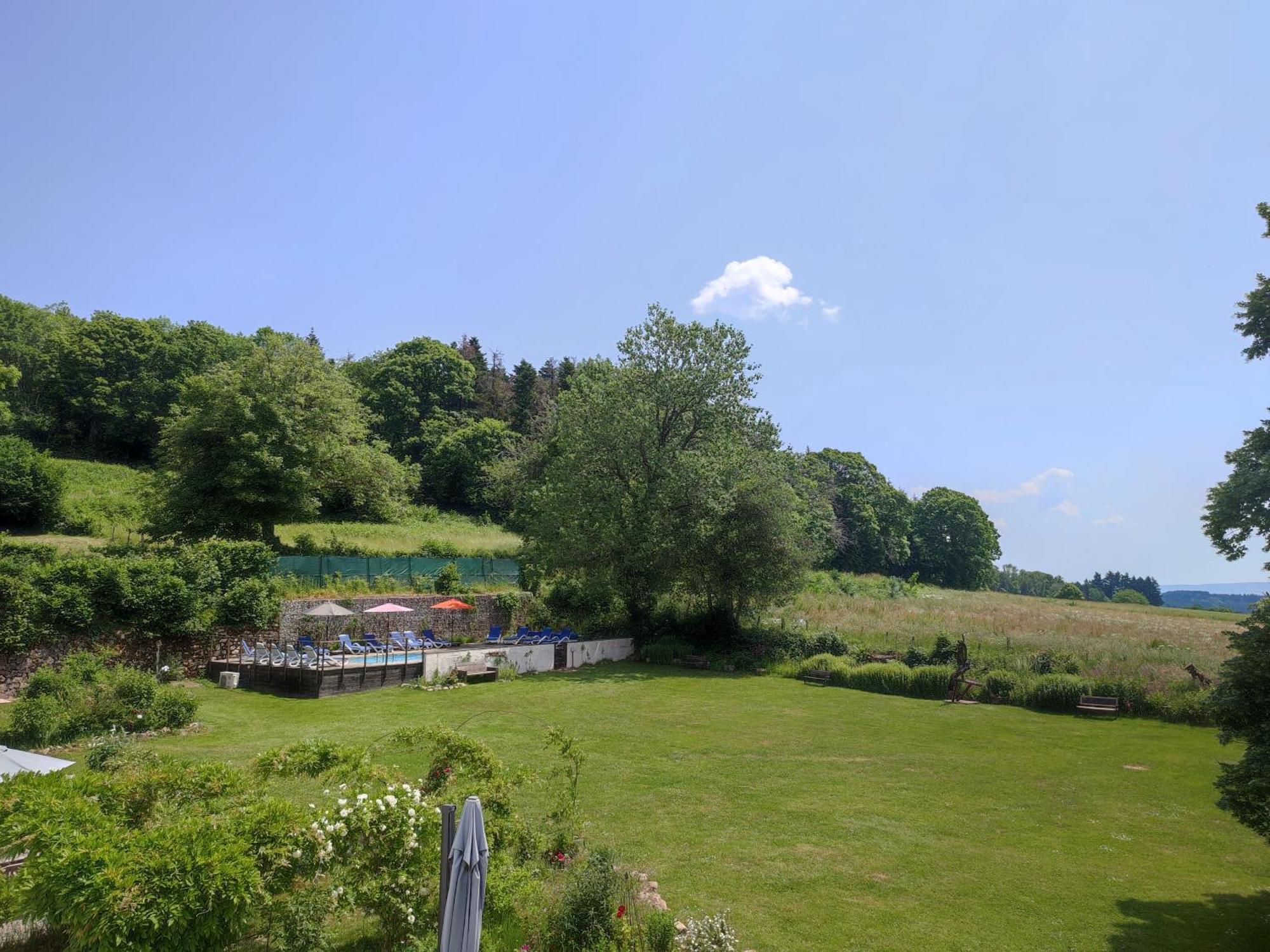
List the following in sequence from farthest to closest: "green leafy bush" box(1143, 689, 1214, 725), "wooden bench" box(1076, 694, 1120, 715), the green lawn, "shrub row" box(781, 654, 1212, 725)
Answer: "wooden bench" box(1076, 694, 1120, 715) < "shrub row" box(781, 654, 1212, 725) < "green leafy bush" box(1143, 689, 1214, 725) < the green lawn

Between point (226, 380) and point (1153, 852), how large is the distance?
36.3 m

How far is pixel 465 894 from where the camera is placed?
4250 millimetres

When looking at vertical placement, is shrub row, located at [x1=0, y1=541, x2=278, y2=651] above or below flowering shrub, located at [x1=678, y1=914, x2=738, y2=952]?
above

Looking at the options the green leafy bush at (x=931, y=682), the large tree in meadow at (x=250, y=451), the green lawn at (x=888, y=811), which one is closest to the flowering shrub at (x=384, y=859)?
the green lawn at (x=888, y=811)

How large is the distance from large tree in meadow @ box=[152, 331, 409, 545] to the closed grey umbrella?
96.3ft

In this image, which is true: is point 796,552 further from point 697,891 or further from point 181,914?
point 181,914

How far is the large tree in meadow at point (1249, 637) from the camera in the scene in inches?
264

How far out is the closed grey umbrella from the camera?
421cm

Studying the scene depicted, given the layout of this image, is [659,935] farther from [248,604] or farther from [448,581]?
[448,581]

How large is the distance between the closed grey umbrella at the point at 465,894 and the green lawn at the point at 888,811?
3.36 meters

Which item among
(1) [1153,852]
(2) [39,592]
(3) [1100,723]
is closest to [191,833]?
(1) [1153,852]

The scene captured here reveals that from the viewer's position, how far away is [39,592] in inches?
655

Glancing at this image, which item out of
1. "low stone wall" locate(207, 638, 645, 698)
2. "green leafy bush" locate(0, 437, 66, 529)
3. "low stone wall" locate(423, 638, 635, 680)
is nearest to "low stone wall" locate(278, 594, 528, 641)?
"low stone wall" locate(207, 638, 645, 698)

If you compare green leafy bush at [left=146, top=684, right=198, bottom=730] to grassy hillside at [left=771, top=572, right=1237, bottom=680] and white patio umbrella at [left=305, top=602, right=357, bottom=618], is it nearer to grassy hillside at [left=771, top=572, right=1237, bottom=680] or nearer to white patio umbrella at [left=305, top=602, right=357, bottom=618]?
white patio umbrella at [left=305, top=602, right=357, bottom=618]
